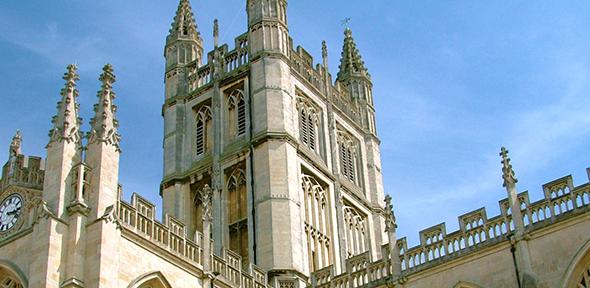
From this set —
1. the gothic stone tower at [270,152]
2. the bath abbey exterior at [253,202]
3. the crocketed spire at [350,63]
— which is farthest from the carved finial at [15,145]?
the crocketed spire at [350,63]

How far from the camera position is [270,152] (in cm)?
3538

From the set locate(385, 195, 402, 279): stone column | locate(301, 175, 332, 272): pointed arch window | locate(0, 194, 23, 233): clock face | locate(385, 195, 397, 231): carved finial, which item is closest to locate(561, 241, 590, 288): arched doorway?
locate(385, 195, 402, 279): stone column

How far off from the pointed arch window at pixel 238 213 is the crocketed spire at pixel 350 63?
35.5 feet

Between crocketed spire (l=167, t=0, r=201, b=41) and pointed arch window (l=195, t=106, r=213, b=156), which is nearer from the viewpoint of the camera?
pointed arch window (l=195, t=106, r=213, b=156)

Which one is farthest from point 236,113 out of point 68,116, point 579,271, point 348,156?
point 579,271

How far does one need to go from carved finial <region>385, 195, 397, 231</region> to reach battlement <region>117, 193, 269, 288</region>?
4.63 m

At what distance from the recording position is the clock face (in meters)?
25.5

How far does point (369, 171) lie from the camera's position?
42.3 meters

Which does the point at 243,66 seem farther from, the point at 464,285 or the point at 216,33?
the point at 464,285

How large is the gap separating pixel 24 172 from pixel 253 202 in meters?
10.4

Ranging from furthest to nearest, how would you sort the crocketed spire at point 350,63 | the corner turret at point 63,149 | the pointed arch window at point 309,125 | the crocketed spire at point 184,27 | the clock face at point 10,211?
the crocketed spire at point 350,63 < the crocketed spire at point 184,27 < the pointed arch window at point 309,125 < the clock face at point 10,211 < the corner turret at point 63,149

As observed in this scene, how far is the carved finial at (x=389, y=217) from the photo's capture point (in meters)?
28.7

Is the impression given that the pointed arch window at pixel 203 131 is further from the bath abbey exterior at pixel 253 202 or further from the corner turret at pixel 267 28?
the corner turret at pixel 267 28

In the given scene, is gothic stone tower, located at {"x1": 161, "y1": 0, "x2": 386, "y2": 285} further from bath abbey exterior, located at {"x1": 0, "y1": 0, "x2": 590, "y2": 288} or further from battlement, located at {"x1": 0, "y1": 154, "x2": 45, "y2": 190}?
battlement, located at {"x1": 0, "y1": 154, "x2": 45, "y2": 190}
